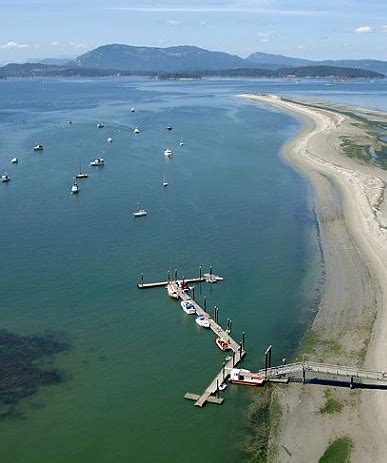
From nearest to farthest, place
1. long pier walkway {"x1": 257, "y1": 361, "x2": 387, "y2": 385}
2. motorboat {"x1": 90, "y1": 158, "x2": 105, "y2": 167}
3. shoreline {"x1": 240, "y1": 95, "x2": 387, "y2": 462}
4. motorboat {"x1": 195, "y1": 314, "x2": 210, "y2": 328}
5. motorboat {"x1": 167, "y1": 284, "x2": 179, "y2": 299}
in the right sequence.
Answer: shoreline {"x1": 240, "y1": 95, "x2": 387, "y2": 462}, long pier walkway {"x1": 257, "y1": 361, "x2": 387, "y2": 385}, motorboat {"x1": 195, "y1": 314, "x2": 210, "y2": 328}, motorboat {"x1": 167, "y1": 284, "x2": 179, "y2": 299}, motorboat {"x1": 90, "y1": 158, "x2": 105, "y2": 167}

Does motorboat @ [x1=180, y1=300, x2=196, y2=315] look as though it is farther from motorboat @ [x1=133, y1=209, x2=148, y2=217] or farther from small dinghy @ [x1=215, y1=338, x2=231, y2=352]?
motorboat @ [x1=133, y1=209, x2=148, y2=217]

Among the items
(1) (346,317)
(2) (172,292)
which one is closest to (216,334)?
(2) (172,292)

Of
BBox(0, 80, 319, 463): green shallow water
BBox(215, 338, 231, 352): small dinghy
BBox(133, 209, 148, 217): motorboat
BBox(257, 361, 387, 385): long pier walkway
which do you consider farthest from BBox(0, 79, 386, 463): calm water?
BBox(257, 361, 387, 385): long pier walkway

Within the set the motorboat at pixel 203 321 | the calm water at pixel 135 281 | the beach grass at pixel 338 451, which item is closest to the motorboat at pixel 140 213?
the calm water at pixel 135 281

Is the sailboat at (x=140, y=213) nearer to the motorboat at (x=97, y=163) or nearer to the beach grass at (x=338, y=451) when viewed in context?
the motorboat at (x=97, y=163)

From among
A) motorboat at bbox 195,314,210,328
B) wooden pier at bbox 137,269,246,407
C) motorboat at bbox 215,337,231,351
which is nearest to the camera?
wooden pier at bbox 137,269,246,407

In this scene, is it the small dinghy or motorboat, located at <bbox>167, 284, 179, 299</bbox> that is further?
motorboat, located at <bbox>167, 284, 179, 299</bbox>

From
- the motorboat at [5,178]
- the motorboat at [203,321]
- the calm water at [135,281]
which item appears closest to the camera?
the calm water at [135,281]
